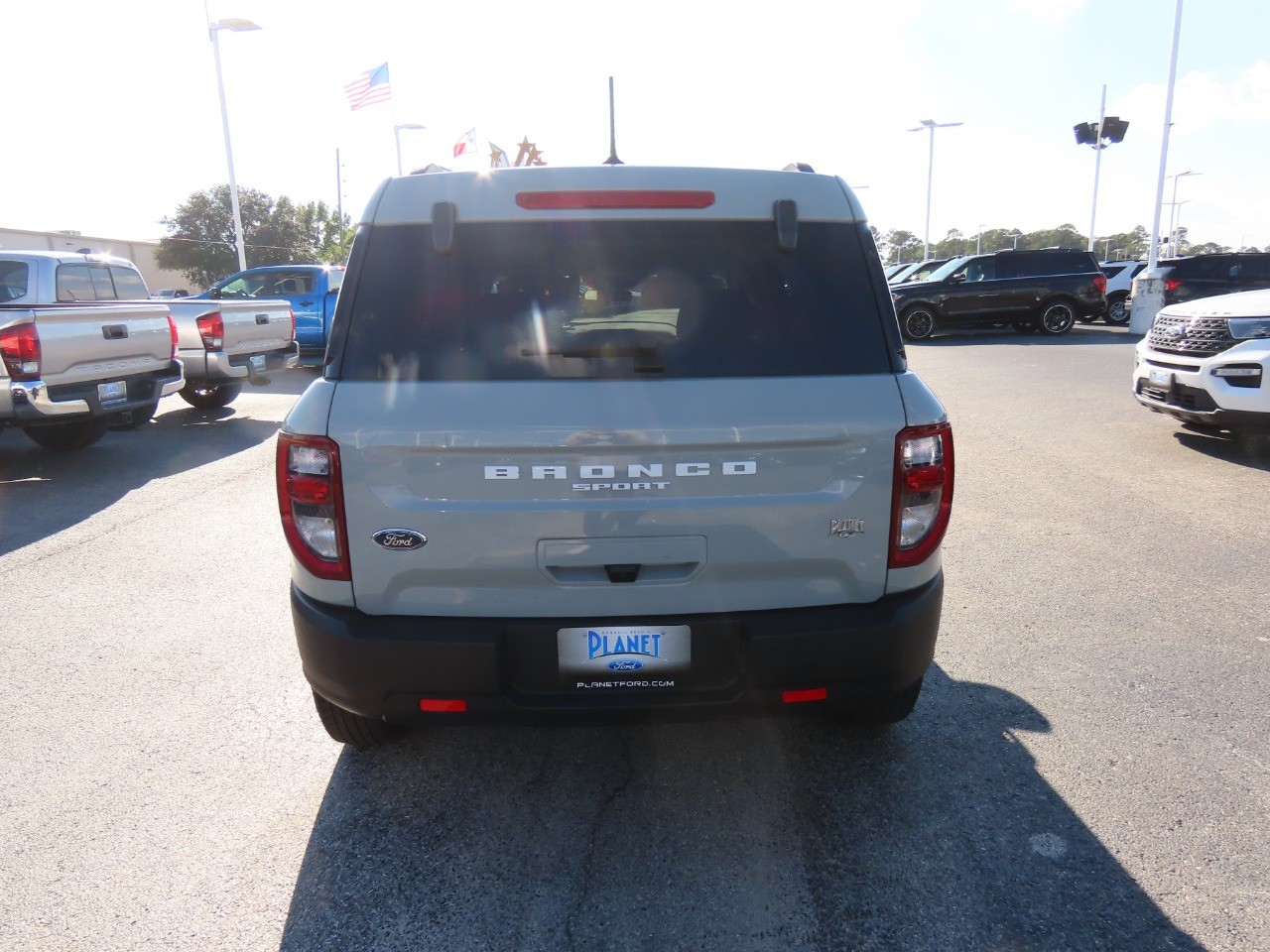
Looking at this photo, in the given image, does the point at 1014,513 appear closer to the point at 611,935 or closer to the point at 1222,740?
the point at 1222,740

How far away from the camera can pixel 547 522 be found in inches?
91.6

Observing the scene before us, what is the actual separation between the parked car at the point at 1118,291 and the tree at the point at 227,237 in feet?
142

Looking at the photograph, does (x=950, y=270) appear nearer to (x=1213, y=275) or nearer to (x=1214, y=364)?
(x=1213, y=275)

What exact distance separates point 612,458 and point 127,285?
985 centimetres

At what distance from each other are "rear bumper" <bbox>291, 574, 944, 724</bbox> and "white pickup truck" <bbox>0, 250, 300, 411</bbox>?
301 inches

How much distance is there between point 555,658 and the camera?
2396mm

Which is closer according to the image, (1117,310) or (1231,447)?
(1231,447)

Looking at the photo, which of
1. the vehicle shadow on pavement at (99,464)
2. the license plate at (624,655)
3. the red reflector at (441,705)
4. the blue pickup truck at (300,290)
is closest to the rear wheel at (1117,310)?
the blue pickup truck at (300,290)

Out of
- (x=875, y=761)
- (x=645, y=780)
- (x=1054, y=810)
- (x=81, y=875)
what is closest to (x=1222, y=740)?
(x=1054, y=810)

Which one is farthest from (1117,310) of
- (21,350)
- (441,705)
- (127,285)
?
(441,705)

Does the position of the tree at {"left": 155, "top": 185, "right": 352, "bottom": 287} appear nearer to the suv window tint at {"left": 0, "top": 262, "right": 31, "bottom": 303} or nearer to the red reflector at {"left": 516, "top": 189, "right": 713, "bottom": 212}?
the suv window tint at {"left": 0, "top": 262, "right": 31, "bottom": 303}

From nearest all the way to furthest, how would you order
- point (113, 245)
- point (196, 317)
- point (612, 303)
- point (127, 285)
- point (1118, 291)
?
point (612, 303) → point (127, 285) → point (196, 317) → point (1118, 291) → point (113, 245)

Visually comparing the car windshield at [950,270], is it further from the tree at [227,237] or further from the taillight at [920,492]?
the tree at [227,237]

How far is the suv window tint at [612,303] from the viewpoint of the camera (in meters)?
2.38
